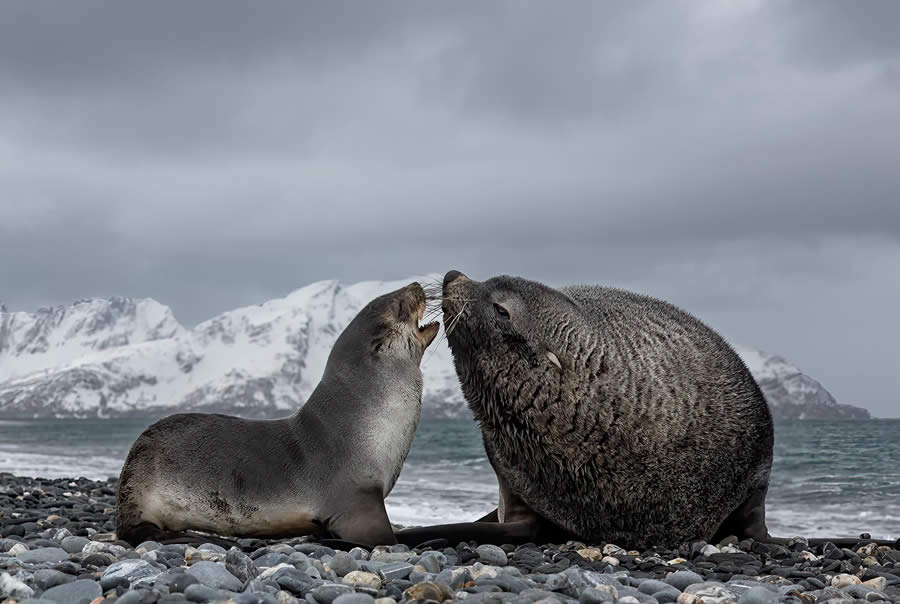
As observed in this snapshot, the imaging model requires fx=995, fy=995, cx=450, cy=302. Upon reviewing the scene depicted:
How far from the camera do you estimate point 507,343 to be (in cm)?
704

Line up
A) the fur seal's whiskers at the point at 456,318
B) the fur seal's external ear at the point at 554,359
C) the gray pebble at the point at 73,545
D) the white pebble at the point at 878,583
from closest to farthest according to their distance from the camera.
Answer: the white pebble at the point at 878,583, the gray pebble at the point at 73,545, the fur seal's external ear at the point at 554,359, the fur seal's whiskers at the point at 456,318

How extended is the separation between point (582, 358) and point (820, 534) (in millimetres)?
Answer: 7619

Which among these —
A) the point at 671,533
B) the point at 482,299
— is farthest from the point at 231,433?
the point at 671,533

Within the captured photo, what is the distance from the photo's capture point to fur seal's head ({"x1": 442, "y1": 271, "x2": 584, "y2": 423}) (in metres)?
6.98

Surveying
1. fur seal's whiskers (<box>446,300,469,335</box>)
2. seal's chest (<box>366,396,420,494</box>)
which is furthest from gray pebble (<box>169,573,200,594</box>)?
fur seal's whiskers (<box>446,300,469,335</box>)

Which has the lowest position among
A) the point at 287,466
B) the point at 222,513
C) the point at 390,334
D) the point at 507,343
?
the point at 222,513

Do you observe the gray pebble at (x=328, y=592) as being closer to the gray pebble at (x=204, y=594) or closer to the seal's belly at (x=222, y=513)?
the gray pebble at (x=204, y=594)

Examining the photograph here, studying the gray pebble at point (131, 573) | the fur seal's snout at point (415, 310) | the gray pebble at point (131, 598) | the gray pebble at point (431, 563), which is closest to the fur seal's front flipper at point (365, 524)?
the gray pebble at point (431, 563)

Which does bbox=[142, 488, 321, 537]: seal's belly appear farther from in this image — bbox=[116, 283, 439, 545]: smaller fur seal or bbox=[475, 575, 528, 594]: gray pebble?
bbox=[475, 575, 528, 594]: gray pebble

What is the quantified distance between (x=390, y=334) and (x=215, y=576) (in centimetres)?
318

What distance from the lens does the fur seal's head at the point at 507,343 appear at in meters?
6.98

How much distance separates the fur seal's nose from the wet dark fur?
0.08 metres

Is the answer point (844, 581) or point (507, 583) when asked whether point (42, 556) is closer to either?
point (507, 583)

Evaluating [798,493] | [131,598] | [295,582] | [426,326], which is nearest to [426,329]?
[426,326]
